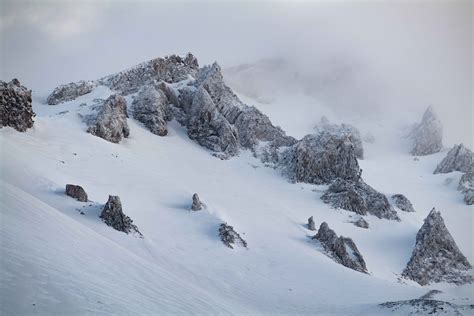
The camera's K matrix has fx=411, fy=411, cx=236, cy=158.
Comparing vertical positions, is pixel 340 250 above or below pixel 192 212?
above

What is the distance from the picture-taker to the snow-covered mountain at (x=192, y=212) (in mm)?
12961

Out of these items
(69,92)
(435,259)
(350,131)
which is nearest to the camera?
(435,259)

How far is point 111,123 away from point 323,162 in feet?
78.2

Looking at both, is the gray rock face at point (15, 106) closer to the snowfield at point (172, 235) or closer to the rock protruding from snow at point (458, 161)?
the snowfield at point (172, 235)

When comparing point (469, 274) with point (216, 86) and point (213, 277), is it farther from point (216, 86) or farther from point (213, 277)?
point (216, 86)

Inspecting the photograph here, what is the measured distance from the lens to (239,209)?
1371 inches

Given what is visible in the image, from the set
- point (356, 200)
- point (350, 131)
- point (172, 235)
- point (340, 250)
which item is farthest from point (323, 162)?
point (172, 235)

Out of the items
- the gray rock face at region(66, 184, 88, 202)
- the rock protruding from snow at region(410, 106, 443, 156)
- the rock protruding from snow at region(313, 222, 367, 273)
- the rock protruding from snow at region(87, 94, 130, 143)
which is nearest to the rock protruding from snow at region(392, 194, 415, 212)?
the rock protruding from snow at region(313, 222, 367, 273)

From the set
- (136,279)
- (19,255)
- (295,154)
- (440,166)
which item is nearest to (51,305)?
(19,255)

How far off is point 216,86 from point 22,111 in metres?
27.2

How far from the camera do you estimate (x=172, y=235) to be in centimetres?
2666

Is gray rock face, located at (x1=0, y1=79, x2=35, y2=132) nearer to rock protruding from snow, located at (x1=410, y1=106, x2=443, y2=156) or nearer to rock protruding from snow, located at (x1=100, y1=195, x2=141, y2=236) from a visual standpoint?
rock protruding from snow, located at (x1=100, y1=195, x2=141, y2=236)

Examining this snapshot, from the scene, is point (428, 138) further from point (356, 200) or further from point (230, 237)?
point (230, 237)

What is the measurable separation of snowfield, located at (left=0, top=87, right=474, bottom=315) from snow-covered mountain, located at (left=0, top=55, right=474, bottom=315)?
0.11 meters
